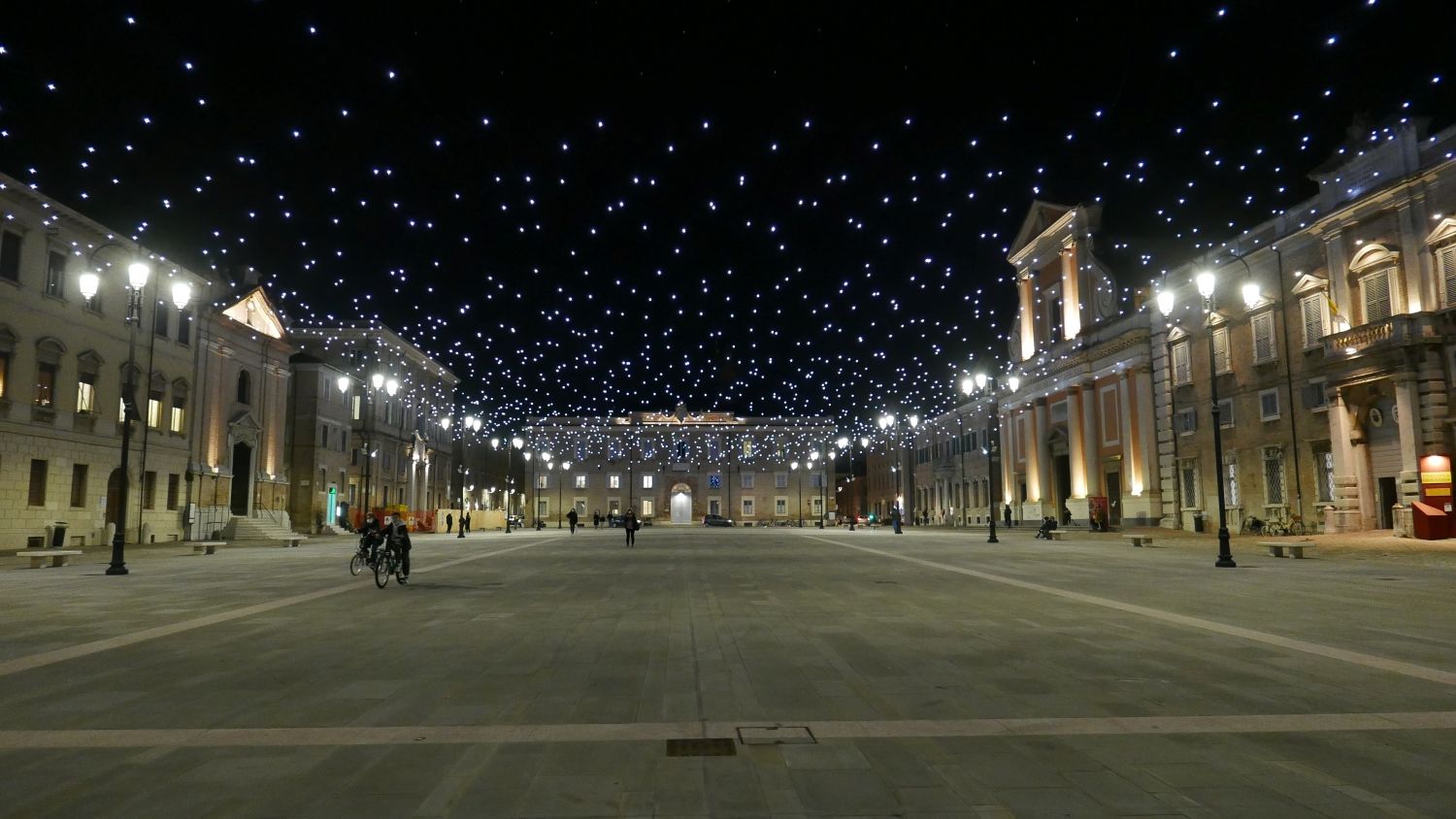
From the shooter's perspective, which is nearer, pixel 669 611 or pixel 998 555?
pixel 669 611

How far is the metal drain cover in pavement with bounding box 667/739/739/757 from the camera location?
5305 mm

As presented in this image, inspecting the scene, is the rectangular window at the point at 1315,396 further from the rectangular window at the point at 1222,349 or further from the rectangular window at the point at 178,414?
the rectangular window at the point at 178,414

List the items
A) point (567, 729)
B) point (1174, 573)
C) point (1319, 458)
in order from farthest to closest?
1. point (1319, 458)
2. point (1174, 573)
3. point (567, 729)

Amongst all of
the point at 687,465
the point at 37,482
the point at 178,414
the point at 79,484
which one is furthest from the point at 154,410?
the point at 687,465

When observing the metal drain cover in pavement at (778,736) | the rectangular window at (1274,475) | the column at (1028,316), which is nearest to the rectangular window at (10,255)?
the metal drain cover in pavement at (778,736)

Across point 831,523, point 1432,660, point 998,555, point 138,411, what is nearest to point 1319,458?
point 998,555

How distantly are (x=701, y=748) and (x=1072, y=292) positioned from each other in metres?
49.0

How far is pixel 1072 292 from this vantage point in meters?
49.8

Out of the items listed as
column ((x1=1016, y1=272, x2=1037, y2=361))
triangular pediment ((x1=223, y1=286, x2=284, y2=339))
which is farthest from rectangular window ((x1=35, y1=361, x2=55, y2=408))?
column ((x1=1016, y1=272, x2=1037, y2=361))

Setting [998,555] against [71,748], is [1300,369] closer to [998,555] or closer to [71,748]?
[998,555]

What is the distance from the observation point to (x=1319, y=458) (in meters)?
31.4

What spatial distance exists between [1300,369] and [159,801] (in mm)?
36102

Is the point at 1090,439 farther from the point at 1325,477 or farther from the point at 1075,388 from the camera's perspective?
the point at 1325,477

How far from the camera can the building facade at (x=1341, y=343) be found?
87.0 feet
